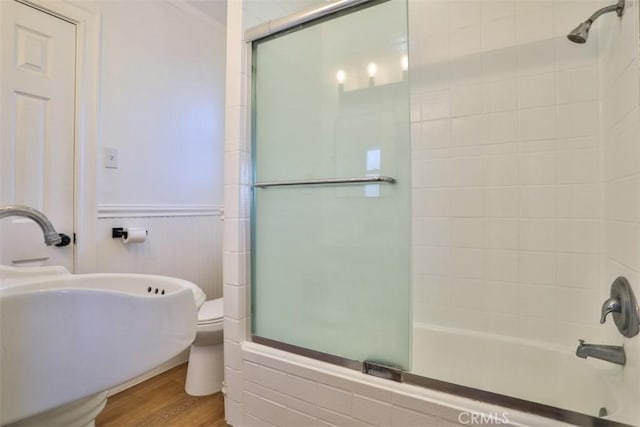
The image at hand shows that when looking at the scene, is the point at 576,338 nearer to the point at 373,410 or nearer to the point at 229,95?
the point at 373,410

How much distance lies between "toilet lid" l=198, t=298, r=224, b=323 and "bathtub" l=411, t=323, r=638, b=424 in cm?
97

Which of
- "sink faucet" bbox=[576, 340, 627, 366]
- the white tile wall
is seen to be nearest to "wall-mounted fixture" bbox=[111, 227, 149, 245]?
Result: the white tile wall

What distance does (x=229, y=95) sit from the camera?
1347 millimetres

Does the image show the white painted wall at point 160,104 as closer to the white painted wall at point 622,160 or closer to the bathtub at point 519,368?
the bathtub at point 519,368

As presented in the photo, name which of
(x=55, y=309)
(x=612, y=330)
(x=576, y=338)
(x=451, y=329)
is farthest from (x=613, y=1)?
(x=55, y=309)

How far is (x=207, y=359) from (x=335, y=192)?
1100 mm

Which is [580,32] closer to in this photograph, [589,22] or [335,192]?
[589,22]

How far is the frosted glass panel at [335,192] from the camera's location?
3.75 feet

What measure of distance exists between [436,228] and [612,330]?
72 cm

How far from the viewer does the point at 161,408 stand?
1.45 m

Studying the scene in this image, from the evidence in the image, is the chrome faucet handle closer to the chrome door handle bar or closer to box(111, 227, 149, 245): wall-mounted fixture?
the chrome door handle bar

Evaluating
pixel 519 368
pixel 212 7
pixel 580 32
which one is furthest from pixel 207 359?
pixel 212 7

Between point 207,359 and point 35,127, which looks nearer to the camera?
point 35,127

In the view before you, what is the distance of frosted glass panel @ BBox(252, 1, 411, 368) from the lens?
114 centimetres
